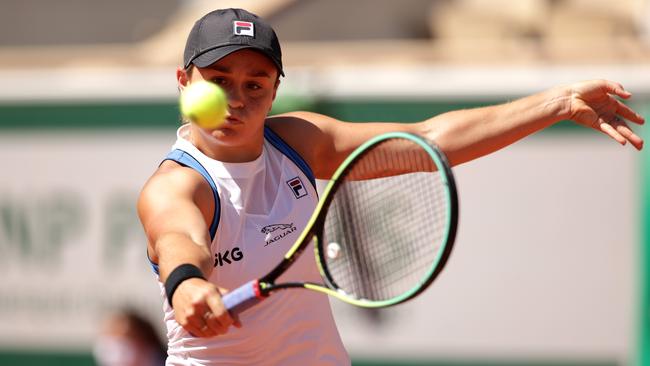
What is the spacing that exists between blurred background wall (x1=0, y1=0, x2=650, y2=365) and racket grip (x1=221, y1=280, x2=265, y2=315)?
545 cm

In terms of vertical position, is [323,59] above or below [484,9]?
below

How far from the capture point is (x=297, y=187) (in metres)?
4.24

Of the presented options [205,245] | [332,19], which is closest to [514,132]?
[205,245]

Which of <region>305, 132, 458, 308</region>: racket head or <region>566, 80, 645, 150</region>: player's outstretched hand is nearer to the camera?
<region>305, 132, 458, 308</region>: racket head

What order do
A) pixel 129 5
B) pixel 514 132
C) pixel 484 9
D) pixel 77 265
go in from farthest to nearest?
pixel 129 5
pixel 484 9
pixel 77 265
pixel 514 132

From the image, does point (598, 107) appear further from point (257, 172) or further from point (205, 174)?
point (205, 174)

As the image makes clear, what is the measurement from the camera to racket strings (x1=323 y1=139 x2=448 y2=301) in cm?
390

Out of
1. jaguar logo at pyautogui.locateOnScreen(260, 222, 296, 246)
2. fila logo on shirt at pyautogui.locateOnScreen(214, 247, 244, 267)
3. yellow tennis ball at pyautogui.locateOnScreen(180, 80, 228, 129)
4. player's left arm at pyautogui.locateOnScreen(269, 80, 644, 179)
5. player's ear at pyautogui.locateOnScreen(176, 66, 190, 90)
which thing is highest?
player's ear at pyautogui.locateOnScreen(176, 66, 190, 90)

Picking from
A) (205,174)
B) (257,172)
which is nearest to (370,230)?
(257,172)

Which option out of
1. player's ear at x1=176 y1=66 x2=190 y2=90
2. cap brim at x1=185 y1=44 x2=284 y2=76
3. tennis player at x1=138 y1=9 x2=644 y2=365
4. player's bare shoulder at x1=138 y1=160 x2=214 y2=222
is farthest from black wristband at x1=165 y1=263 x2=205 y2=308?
player's ear at x1=176 y1=66 x2=190 y2=90

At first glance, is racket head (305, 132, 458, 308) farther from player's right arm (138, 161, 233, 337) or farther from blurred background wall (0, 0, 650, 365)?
blurred background wall (0, 0, 650, 365)

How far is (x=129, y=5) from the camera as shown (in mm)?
13062

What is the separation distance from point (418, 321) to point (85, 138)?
3.14m

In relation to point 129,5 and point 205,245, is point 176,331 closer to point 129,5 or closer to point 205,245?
point 205,245
